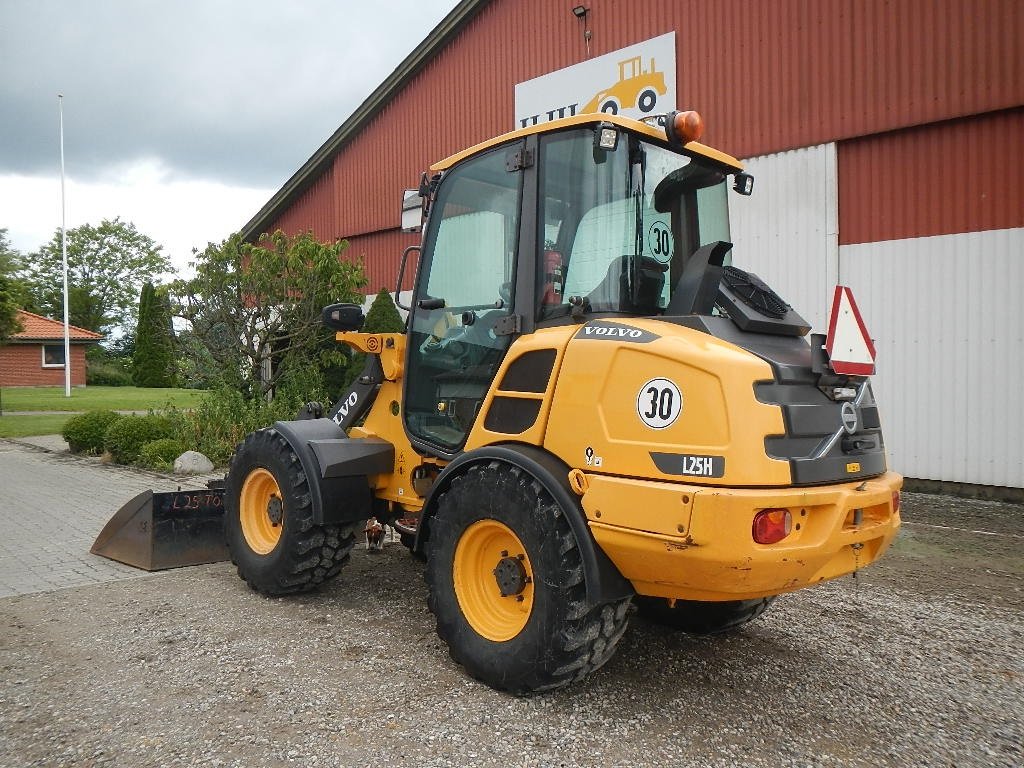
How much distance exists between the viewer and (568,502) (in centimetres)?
334

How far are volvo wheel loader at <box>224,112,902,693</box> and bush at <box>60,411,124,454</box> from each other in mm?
9504

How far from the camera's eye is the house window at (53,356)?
41.2 meters

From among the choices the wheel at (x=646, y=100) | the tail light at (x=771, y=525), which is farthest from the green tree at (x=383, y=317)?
the tail light at (x=771, y=525)

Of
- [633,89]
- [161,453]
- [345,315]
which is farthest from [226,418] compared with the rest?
[345,315]

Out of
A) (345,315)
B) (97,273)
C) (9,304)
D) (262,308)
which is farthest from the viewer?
(97,273)

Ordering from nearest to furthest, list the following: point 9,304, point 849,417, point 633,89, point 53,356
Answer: point 849,417, point 633,89, point 9,304, point 53,356

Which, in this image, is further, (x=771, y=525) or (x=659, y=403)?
(x=659, y=403)

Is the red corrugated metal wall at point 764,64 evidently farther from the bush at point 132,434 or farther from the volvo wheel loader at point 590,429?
the bush at point 132,434

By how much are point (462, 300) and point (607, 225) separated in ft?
3.25

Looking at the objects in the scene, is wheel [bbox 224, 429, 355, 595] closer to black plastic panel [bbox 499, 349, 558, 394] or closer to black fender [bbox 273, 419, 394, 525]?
black fender [bbox 273, 419, 394, 525]

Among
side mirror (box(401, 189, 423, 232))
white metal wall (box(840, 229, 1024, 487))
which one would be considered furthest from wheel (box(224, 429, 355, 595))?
white metal wall (box(840, 229, 1024, 487))

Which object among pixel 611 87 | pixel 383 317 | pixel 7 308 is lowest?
pixel 383 317

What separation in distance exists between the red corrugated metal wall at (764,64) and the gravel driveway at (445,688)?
5724 millimetres

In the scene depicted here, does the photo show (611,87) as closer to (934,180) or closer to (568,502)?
(934,180)
